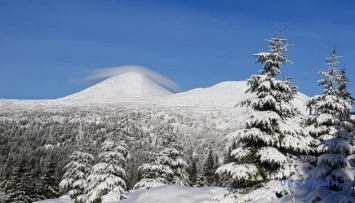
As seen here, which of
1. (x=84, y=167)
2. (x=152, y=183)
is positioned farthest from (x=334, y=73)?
(x=84, y=167)

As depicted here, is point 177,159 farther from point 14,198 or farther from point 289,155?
point 14,198

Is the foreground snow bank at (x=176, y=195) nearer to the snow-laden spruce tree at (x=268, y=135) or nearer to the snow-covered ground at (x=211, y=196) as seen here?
the snow-covered ground at (x=211, y=196)

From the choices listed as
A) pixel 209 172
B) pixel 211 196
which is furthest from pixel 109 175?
pixel 209 172

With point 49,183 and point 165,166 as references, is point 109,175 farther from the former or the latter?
point 49,183

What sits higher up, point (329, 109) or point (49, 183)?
point (329, 109)

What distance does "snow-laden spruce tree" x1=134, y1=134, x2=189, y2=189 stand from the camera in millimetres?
38594

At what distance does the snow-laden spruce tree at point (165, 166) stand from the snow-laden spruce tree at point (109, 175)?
823 cm

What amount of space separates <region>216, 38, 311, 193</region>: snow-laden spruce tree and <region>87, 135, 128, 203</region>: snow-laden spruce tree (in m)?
13.5

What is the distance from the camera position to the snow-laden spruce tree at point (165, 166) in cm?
3859

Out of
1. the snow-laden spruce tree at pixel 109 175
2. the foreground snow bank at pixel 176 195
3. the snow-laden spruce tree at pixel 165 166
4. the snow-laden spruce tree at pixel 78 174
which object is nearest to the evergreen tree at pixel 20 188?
the snow-laden spruce tree at pixel 78 174

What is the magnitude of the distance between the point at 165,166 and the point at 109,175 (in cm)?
1092

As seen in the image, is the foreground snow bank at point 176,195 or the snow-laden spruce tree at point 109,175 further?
the snow-laden spruce tree at point 109,175

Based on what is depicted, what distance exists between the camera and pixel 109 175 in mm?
29125

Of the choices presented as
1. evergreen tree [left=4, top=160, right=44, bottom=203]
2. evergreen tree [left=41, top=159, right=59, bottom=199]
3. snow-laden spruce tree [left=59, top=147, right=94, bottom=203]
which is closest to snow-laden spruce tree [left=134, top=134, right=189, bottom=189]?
snow-laden spruce tree [left=59, top=147, right=94, bottom=203]
